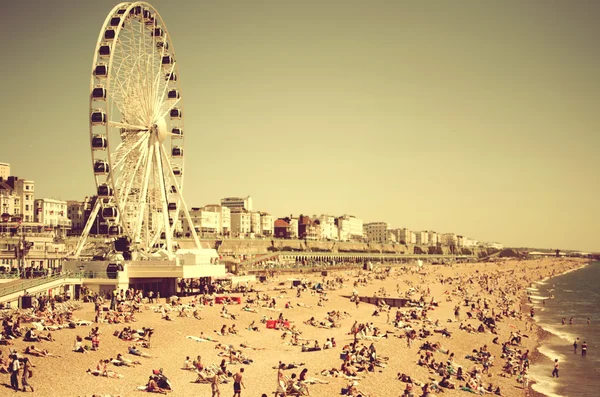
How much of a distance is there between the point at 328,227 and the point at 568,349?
135 metres

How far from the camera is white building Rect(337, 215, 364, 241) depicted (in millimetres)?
179450

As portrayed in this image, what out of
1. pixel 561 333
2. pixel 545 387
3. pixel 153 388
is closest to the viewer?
pixel 153 388

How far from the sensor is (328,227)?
168 meters

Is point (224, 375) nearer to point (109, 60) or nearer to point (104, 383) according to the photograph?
point (104, 383)

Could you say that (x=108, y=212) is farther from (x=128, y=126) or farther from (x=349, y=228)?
(x=349, y=228)

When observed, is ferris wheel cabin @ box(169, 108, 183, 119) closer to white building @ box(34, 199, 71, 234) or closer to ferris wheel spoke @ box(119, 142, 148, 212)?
ferris wheel spoke @ box(119, 142, 148, 212)

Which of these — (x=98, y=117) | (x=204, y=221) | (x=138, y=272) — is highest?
(x=98, y=117)

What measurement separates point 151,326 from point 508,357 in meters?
15.4

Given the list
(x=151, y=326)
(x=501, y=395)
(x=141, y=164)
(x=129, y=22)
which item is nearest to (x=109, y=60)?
(x=129, y=22)

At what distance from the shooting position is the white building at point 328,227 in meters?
163

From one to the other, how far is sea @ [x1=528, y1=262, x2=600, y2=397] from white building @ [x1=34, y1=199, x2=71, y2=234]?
210ft

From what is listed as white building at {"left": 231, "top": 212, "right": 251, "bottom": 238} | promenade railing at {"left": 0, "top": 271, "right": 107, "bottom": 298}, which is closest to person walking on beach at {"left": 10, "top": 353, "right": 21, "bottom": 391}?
promenade railing at {"left": 0, "top": 271, "right": 107, "bottom": 298}

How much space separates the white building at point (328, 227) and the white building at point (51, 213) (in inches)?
3074

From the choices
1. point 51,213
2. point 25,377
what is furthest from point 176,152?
point 51,213
